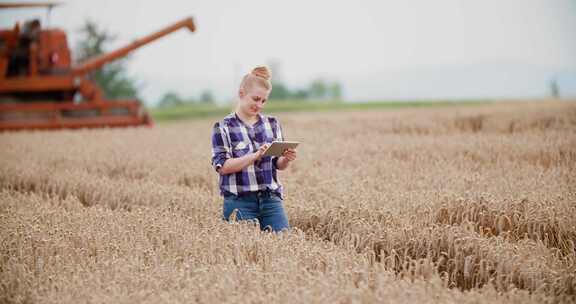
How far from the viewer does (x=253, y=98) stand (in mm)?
4027

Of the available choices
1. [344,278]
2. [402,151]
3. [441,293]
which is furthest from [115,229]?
[402,151]

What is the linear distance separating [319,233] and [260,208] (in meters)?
0.43

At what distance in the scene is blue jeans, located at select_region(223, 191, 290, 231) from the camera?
416 cm

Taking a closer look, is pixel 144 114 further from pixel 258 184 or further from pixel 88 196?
pixel 258 184

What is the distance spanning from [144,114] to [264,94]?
12208 mm

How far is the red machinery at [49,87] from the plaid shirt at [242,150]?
37.1 feet

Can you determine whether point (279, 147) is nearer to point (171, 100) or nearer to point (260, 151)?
point (260, 151)

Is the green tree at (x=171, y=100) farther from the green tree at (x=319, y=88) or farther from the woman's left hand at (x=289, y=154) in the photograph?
the woman's left hand at (x=289, y=154)

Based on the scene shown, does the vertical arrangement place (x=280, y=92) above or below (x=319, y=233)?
above

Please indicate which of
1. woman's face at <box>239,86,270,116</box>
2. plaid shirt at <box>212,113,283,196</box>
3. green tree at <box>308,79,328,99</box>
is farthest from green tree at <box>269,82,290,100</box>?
woman's face at <box>239,86,270,116</box>

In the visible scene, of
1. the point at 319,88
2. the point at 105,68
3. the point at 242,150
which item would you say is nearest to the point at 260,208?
the point at 242,150

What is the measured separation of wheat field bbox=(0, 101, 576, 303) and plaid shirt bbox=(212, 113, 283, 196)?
1.02 ft

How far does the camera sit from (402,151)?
7605mm

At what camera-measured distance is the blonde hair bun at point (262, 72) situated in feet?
13.1
